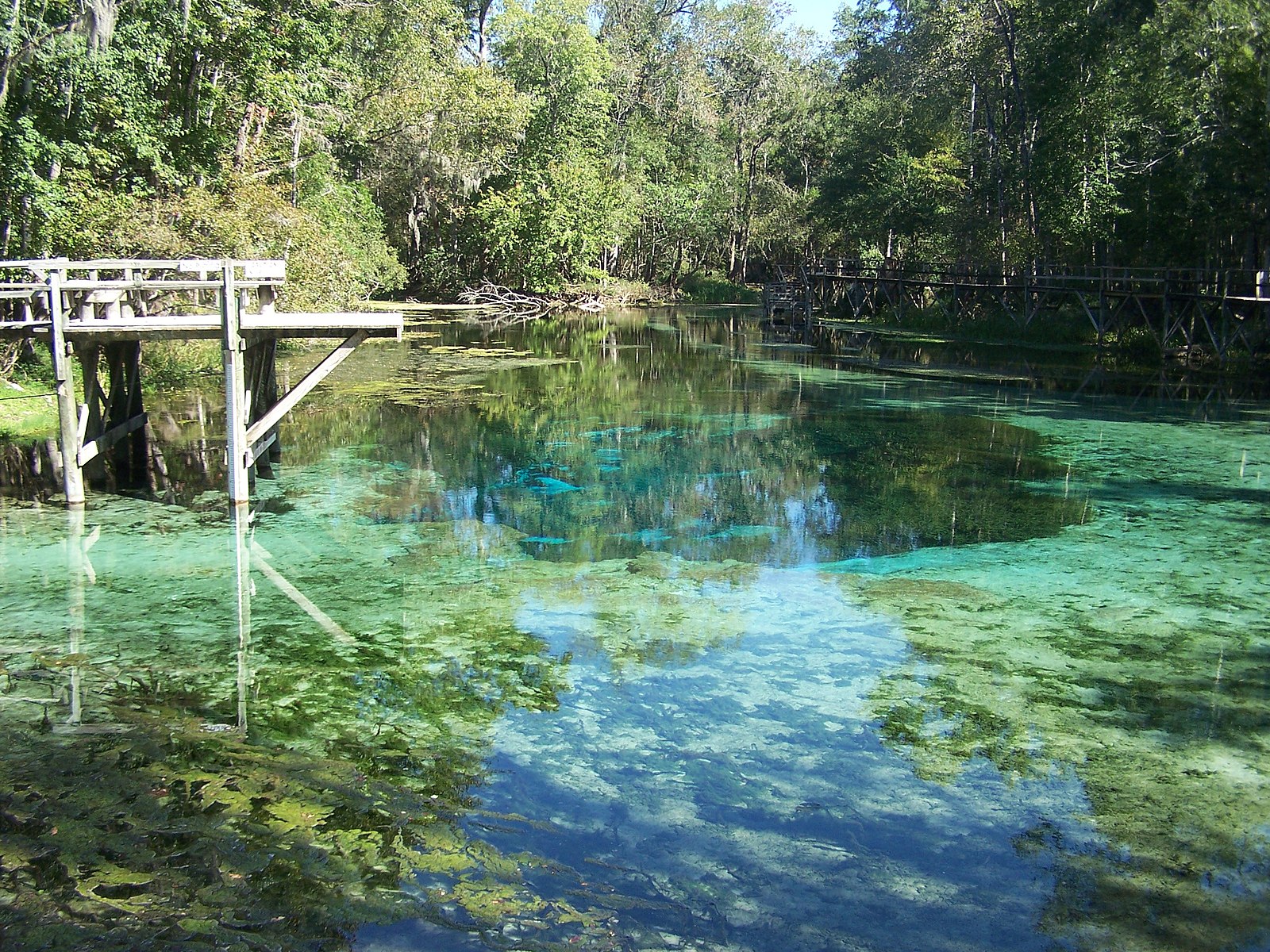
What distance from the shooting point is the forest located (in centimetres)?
1919

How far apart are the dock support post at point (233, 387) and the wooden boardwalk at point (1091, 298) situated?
68.5ft

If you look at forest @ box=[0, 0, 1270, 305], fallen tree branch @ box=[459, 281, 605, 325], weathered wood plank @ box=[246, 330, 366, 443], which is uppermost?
forest @ box=[0, 0, 1270, 305]

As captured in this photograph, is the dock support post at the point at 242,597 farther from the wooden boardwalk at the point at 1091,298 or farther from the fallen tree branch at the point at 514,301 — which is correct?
the fallen tree branch at the point at 514,301

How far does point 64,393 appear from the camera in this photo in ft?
39.4

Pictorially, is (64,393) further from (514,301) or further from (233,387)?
(514,301)

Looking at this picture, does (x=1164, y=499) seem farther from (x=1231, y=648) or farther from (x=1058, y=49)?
(x=1058, y=49)

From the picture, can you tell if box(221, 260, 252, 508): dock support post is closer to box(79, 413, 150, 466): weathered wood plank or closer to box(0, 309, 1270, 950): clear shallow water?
box(0, 309, 1270, 950): clear shallow water

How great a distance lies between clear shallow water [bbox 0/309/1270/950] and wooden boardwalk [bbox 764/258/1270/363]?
14322mm

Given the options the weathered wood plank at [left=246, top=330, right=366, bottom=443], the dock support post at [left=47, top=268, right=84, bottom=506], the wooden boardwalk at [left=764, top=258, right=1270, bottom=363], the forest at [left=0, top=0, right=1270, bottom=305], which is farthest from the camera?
the wooden boardwalk at [left=764, top=258, right=1270, bottom=363]

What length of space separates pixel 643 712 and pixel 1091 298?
30.0 m

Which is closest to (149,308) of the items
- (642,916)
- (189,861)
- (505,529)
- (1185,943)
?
(505,529)

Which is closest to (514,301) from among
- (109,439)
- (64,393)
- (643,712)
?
(109,439)

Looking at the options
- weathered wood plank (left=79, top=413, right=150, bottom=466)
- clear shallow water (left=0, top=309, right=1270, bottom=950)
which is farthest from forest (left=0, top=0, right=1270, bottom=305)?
clear shallow water (left=0, top=309, right=1270, bottom=950)

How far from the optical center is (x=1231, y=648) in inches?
337
